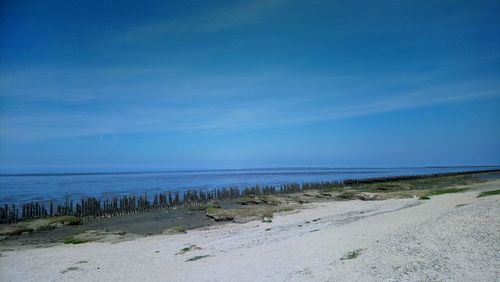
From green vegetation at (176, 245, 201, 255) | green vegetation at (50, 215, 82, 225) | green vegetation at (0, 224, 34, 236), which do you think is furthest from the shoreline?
green vegetation at (176, 245, 201, 255)

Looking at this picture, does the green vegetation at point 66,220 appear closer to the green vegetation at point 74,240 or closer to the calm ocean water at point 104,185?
the green vegetation at point 74,240

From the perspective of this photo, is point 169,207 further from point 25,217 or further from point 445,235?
point 445,235

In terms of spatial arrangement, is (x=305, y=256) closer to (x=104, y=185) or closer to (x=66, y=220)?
(x=66, y=220)

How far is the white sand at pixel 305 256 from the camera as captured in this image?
29.4 feet

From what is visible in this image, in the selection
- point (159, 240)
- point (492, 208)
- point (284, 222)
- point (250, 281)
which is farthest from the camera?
point (284, 222)

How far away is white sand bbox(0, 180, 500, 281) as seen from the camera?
8953 mm

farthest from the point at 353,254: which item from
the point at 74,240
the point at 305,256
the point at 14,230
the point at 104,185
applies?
the point at 104,185

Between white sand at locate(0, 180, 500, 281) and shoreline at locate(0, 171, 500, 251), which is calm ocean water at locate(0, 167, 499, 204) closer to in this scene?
shoreline at locate(0, 171, 500, 251)

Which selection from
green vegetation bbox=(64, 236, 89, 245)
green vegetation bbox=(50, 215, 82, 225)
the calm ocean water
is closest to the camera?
green vegetation bbox=(64, 236, 89, 245)

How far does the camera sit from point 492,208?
1288cm

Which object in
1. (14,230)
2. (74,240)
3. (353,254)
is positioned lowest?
(74,240)

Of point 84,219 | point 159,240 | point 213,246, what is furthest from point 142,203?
point 213,246

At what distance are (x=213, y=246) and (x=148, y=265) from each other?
137 inches

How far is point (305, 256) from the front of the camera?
38.4 feet
